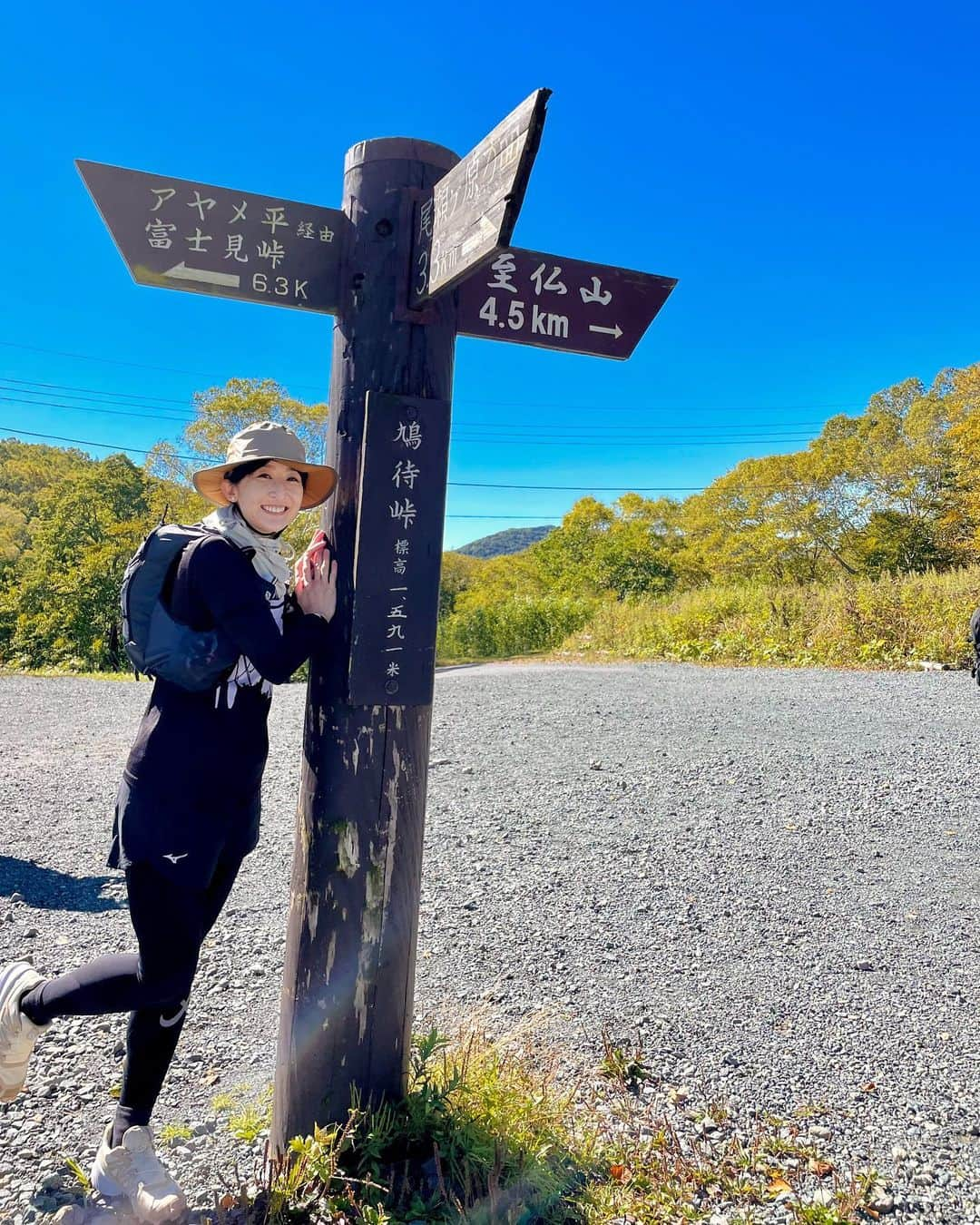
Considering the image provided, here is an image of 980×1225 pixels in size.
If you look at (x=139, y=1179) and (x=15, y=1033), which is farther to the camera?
(x=15, y=1033)

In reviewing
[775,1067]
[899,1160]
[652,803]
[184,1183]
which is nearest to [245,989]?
[184,1183]

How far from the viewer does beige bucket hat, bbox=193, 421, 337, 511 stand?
1.69 m

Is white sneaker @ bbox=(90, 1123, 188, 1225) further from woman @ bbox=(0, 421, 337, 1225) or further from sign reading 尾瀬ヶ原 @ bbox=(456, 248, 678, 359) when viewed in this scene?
sign reading 尾瀬ヶ原 @ bbox=(456, 248, 678, 359)

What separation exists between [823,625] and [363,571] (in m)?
11.4

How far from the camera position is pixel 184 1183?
1832 mm

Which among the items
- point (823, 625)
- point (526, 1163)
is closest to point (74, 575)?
point (823, 625)

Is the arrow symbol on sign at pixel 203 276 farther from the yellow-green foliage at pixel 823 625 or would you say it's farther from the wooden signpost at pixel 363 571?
the yellow-green foliage at pixel 823 625

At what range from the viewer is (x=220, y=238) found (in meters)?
1.70

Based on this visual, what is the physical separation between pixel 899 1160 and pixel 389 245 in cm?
260

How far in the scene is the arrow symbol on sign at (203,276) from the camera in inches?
66.1

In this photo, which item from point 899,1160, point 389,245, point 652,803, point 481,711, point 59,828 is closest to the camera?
point 389,245

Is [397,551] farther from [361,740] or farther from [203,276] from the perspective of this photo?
[203,276]

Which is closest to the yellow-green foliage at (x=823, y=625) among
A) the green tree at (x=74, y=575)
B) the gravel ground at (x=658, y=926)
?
the gravel ground at (x=658, y=926)

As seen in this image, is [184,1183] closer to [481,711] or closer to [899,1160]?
[899,1160]
